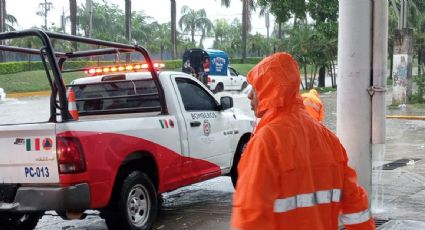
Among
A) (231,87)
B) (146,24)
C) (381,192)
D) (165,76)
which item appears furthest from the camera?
(146,24)

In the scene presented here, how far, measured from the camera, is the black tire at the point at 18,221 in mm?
6316

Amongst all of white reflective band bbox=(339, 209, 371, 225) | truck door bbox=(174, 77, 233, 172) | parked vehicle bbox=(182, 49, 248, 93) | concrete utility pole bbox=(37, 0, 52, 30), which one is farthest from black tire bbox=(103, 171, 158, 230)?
concrete utility pole bbox=(37, 0, 52, 30)

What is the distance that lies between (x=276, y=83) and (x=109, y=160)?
322cm

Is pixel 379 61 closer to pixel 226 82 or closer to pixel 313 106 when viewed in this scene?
pixel 313 106

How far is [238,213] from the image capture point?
2486mm

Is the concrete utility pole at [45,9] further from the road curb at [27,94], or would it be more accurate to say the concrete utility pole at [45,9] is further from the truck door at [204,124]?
the truck door at [204,124]

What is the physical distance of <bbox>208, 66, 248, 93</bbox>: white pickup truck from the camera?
30.1 meters

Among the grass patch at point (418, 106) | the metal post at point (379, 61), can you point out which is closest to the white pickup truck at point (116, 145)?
the metal post at point (379, 61)

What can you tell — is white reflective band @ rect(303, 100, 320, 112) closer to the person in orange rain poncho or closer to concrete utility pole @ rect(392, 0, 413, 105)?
the person in orange rain poncho

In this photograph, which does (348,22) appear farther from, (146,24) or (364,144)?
(146,24)

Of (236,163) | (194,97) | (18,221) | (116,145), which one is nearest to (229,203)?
(236,163)

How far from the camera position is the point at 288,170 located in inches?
101

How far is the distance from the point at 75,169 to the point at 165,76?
2058 millimetres

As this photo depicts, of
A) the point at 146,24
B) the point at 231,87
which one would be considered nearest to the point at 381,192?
the point at 231,87
